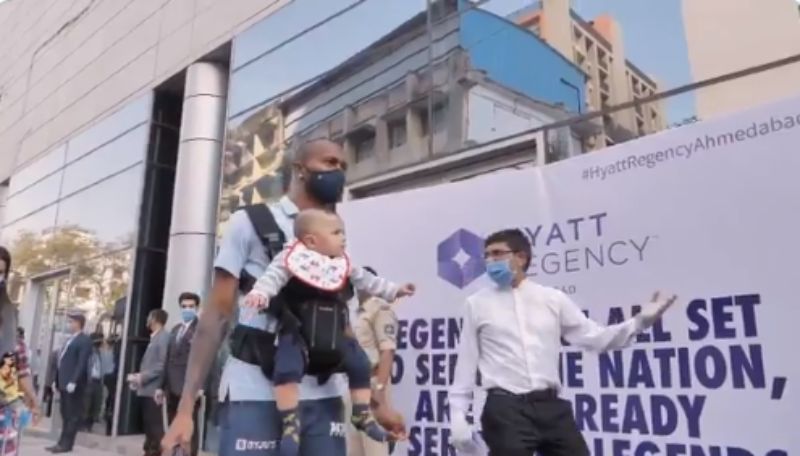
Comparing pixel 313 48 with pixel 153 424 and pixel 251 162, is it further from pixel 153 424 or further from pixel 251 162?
pixel 153 424

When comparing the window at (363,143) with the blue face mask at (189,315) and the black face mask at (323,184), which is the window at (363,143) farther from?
the black face mask at (323,184)

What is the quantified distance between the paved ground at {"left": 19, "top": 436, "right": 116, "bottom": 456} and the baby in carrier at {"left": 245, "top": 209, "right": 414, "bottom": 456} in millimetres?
7974

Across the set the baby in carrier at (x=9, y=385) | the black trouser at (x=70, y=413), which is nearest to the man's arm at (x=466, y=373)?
the baby in carrier at (x=9, y=385)

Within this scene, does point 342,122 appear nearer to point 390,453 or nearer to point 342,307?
point 390,453

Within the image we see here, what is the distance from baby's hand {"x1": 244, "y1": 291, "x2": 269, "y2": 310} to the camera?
162 cm

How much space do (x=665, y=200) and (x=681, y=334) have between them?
28.9 inches

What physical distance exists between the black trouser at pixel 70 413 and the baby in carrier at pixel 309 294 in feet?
25.5

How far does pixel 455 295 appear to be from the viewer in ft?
14.6

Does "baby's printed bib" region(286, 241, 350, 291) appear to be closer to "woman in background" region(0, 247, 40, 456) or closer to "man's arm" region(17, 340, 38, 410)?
"woman in background" region(0, 247, 40, 456)

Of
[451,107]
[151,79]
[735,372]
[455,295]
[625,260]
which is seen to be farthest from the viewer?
[151,79]

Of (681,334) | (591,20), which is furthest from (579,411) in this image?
(591,20)

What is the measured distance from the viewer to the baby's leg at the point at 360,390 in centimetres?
180

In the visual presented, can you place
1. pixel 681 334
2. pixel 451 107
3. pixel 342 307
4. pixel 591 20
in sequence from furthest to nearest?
1. pixel 451 107
2. pixel 591 20
3. pixel 681 334
4. pixel 342 307

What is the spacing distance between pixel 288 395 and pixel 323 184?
61cm
